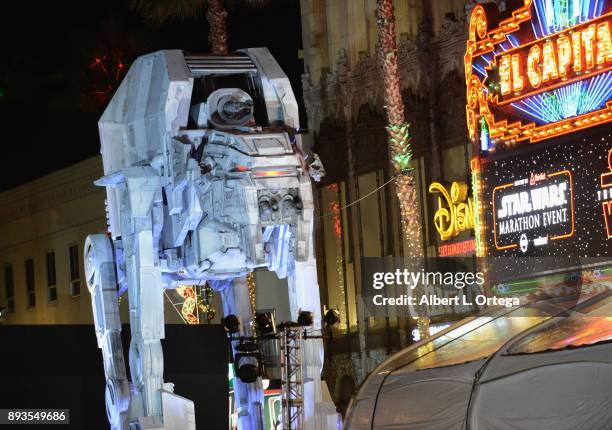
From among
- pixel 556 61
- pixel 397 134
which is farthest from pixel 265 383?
pixel 397 134

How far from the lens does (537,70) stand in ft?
89.7

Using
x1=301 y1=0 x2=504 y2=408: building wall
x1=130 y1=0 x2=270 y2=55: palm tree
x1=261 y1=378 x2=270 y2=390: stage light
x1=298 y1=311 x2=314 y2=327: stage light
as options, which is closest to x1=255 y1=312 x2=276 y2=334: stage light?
x1=298 y1=311 x2=314 y2=327: stage light

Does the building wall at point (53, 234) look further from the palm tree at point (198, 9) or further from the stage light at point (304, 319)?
the stage light at point (304, 319)

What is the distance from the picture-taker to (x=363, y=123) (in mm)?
37406

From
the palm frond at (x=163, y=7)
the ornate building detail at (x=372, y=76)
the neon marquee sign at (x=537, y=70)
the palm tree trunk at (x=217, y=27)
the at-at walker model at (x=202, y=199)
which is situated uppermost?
the palm frond at (x=163, y=7)

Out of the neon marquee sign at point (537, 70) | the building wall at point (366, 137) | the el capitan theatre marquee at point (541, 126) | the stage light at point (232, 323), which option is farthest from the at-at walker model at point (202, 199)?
the building wall at point (366, 137)

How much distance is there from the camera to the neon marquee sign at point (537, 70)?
84.3 ft

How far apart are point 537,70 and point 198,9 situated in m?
11.4

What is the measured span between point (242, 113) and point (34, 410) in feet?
19.2

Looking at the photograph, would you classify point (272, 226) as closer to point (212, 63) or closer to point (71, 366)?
point (212, 63)

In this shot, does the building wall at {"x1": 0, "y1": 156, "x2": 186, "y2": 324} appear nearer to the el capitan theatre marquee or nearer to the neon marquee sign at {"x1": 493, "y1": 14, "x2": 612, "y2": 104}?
the el capitan theatre marquee

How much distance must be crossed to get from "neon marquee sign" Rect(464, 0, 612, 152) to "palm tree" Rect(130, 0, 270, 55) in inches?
268

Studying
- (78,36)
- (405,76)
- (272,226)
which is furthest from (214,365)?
(78,36)

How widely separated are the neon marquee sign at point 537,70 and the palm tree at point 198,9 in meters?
6.80
